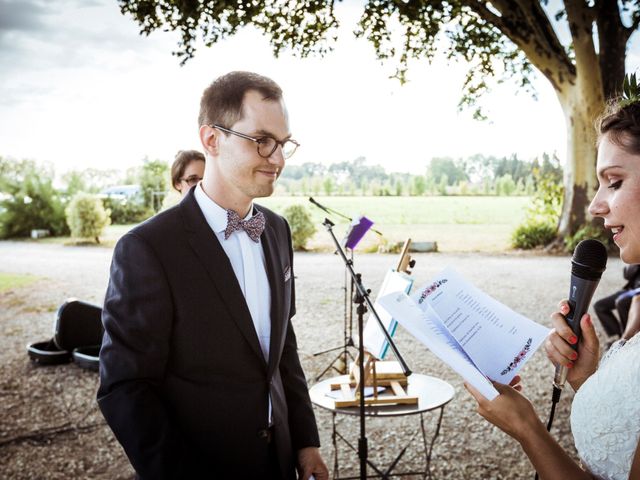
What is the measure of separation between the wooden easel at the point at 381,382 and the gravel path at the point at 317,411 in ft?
3.14

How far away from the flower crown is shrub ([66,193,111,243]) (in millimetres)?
18722

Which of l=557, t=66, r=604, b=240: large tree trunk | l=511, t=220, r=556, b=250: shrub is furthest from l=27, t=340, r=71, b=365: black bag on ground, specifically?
l=511, t=220, r=556, b=250: shrub

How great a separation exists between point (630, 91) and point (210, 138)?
5.00 feet

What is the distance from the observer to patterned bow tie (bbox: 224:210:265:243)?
2133 millimetres

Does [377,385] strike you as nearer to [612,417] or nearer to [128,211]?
[612,417]

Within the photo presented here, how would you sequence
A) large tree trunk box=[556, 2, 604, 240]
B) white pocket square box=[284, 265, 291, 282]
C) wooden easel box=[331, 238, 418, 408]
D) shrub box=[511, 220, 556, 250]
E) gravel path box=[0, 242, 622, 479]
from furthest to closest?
shrub box=[511, 220, 556, 250]
large tree trunk box=[556, 2, 604, 240]
gravel path box=[0, 242, 622, 479]
wooden easel box=[331, 238, 418, 408]
white pocket square box=[284, 265, 291, 282]

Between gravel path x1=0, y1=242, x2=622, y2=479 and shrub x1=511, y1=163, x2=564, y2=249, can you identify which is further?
shrub x1=511, y1=163, x2=564, y2=249

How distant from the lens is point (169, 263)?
6.22 feet

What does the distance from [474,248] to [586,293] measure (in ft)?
52.5

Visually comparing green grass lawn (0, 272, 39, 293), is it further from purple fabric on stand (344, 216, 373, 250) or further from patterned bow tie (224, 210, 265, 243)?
patterned bow tie (224, 210, 265, 243)

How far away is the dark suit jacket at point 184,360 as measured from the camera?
1.77m

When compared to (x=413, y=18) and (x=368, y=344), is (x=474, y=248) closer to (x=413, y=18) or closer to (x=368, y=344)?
(x=413, y=18)

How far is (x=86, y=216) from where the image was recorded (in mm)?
18609

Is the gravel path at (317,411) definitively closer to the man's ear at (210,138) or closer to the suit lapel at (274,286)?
the suit lapel at (274,286)
